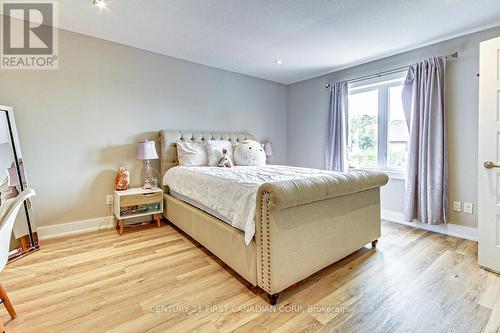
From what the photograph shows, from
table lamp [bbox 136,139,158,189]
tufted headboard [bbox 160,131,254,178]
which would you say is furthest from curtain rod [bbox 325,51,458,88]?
table lamp [bbox 136,139,158,189]

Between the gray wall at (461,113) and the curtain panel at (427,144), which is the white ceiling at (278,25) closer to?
the gray wall at (461,113)

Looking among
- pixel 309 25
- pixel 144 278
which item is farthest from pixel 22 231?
pixel 309 25

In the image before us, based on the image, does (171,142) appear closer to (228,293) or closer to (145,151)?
(145,151)

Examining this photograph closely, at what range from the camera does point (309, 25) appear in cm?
255

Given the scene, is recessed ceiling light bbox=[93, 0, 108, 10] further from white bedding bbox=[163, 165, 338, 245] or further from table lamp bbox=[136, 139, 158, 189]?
white bedding bbox=[163, 165, 338, 245]

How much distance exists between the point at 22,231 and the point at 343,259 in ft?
10.5

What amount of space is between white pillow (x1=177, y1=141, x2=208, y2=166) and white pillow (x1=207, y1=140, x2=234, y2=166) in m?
0.07

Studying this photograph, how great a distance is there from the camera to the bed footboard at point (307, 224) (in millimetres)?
1555

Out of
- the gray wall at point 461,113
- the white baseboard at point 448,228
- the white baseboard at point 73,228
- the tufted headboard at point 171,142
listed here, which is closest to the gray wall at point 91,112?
the white baseboard at point 73,228

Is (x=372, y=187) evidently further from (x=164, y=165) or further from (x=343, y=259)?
(x=164, y=165)

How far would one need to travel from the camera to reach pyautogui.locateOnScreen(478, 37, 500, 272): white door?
1951 mm

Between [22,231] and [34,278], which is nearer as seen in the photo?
[34,278]

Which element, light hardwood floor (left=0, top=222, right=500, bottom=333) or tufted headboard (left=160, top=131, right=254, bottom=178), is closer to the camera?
light hardwood floor (left=0, top=222, right=500, bottom=333)

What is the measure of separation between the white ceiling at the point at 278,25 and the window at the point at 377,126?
0.50 m
